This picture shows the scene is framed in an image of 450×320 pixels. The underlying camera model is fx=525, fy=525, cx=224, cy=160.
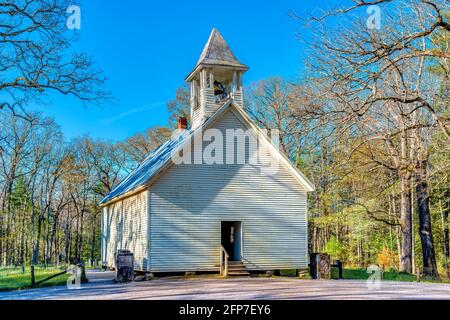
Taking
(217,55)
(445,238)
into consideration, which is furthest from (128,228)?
(445,238)

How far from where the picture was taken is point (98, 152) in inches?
1855

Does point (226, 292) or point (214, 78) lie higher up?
point (214, 78)

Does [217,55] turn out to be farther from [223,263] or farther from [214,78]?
[223,263]

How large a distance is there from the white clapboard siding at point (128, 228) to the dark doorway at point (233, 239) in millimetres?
3937

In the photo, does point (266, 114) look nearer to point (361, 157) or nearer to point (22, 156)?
point (361, 157)

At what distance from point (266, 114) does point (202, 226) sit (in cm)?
1603

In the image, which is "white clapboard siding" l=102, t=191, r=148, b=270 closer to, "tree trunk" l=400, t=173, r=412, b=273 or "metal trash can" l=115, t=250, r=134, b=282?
"metal trash can" l=115, t=250, r=134, b=282

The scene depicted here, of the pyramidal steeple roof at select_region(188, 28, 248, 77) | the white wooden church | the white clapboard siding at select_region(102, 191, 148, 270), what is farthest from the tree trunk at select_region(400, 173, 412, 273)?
the white clapboard siding at select_region(102, 191, 148, 270)

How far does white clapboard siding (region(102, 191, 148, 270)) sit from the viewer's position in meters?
21.7

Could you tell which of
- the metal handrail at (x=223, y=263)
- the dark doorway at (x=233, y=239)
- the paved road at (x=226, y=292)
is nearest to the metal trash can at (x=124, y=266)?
the paved road at (x=226, y=292)

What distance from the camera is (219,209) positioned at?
72.0 feet

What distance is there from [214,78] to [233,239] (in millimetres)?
8093

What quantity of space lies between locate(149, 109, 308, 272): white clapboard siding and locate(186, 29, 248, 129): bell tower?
2.27 m

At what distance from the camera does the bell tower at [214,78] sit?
80.6ft
